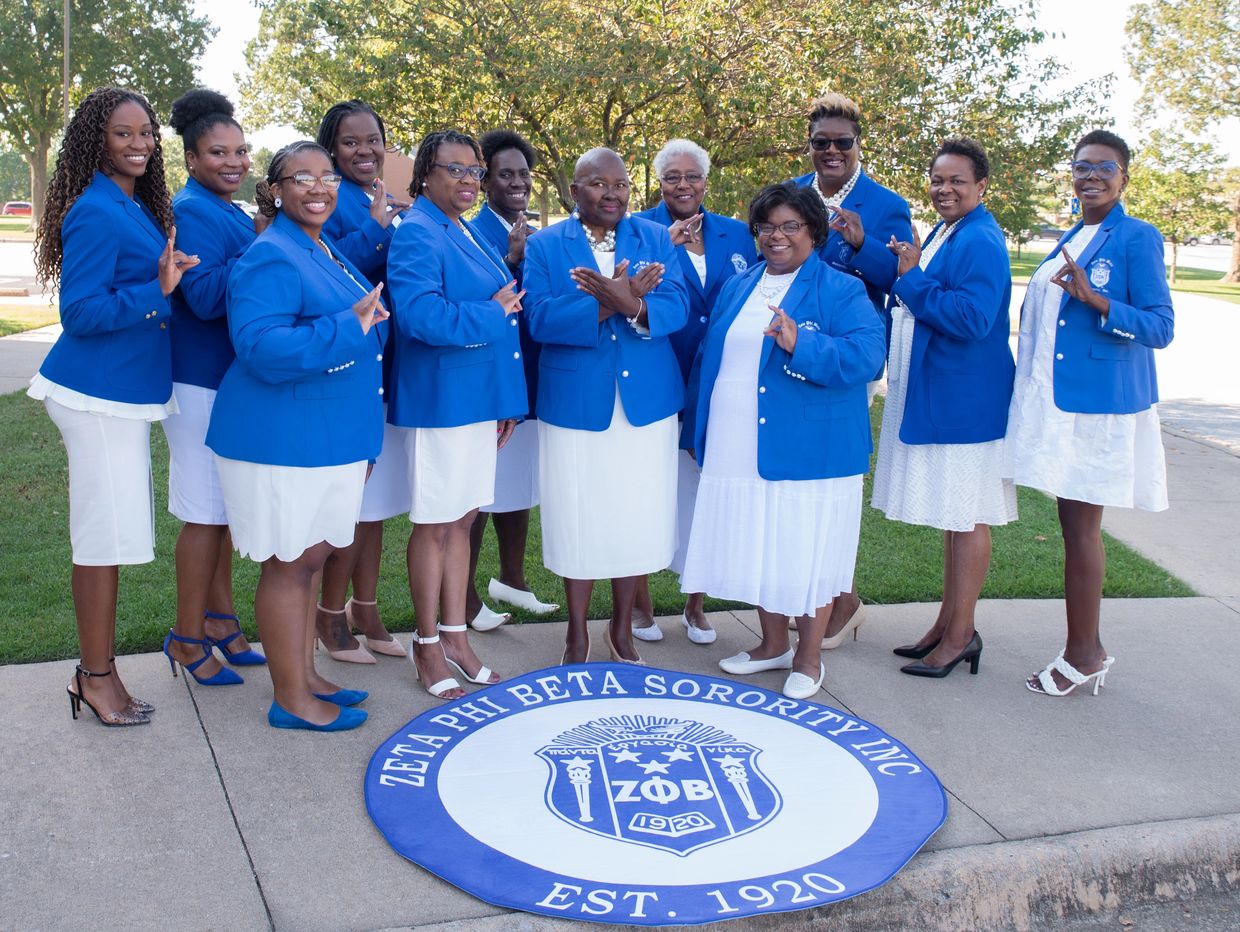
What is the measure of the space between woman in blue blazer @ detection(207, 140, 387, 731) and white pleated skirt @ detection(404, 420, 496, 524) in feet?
1.15

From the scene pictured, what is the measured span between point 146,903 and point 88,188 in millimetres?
2278

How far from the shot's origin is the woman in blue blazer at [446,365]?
421 centimetres

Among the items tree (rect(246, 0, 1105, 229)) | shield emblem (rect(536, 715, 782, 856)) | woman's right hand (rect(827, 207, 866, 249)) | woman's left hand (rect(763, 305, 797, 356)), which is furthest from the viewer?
tree (rect(246, 0, 1105, 229))

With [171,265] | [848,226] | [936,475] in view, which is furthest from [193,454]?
[936,475]

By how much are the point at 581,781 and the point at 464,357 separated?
1559 mm

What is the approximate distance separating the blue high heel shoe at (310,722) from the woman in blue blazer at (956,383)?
7.40 ft

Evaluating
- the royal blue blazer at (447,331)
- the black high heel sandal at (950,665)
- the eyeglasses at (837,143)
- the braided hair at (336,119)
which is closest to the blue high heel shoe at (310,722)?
the royal blue blazer at (447,331)

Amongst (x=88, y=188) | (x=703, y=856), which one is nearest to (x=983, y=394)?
(x=703, y=856)

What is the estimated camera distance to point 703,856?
338cm

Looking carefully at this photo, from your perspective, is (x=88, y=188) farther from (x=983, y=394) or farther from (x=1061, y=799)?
(x=1061, y=799)

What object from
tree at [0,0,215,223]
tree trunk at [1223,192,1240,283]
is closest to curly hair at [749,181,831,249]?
tree at [0,0,215,223]

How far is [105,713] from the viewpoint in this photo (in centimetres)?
414

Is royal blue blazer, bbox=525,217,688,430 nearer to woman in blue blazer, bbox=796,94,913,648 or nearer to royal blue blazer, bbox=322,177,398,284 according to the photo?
royal blue blazer, bbox=322,177,398,284

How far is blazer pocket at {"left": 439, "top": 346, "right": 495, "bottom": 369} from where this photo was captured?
169 inches
